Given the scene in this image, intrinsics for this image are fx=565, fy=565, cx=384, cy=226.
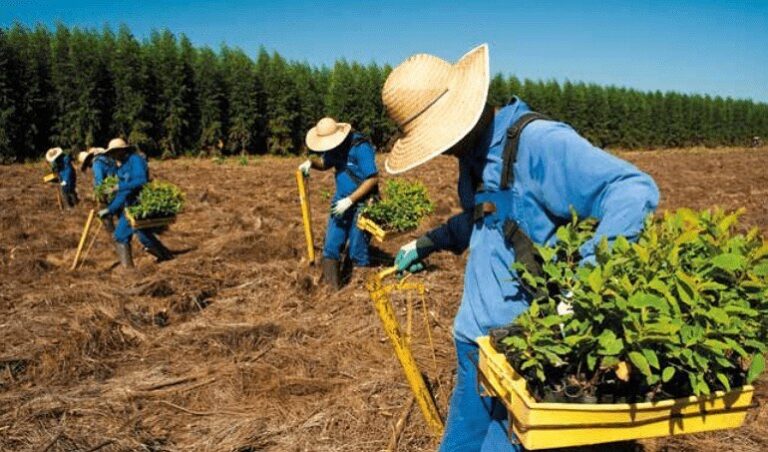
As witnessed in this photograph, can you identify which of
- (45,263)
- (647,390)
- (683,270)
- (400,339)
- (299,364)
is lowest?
(45,263)

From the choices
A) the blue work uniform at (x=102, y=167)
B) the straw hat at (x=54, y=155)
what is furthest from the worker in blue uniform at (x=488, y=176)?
the straw hat at (x=54, y=155)

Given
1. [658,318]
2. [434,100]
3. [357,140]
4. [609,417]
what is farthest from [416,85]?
[357,140]

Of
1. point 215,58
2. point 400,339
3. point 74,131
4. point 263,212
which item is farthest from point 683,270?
point 215,58

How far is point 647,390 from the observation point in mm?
1520

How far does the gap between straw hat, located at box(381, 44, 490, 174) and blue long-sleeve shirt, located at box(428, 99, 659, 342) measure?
143 millimetres

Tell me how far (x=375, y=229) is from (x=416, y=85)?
10.3ft

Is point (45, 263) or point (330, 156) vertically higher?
point (330, 156)

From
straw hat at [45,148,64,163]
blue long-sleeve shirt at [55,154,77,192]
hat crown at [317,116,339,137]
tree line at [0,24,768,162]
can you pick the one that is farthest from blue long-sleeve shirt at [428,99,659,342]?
tree line at [0,24,768,162]

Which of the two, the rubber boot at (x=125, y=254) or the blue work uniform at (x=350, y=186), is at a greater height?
the blue work uniform at (x=350, y=186)

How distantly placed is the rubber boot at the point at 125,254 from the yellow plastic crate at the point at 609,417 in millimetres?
6826

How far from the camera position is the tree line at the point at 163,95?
70.7 feet

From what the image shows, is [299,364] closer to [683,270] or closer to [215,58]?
[683,270]

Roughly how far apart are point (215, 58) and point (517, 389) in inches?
1077

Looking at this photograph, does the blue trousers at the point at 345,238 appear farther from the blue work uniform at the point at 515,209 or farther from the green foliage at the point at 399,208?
the blue work uniform at the point at 515,209
